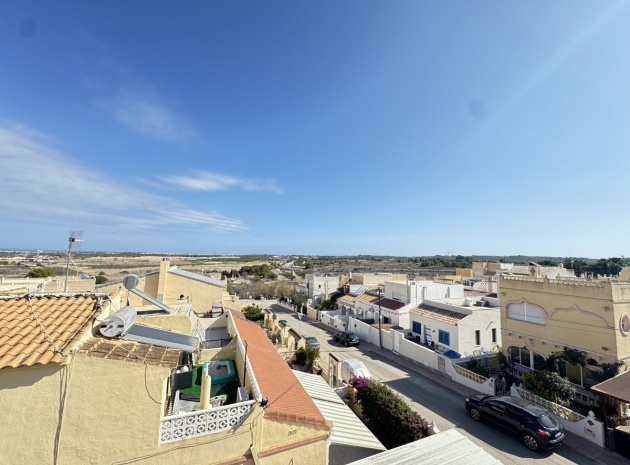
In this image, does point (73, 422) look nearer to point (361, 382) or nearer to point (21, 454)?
point (21, 454)

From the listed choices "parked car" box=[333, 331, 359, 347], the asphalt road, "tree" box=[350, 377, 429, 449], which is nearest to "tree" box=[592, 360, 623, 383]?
the asphalt road

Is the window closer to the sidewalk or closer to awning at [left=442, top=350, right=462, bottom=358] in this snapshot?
awning at [left=442, top=350, right=462, bottom=358]

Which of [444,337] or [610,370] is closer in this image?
[610,370]

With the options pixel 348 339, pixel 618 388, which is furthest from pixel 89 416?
pixel 348 339

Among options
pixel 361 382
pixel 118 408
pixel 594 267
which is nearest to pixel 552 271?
pixel 361 382

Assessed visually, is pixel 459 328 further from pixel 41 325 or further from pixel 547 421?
pixel 41 325

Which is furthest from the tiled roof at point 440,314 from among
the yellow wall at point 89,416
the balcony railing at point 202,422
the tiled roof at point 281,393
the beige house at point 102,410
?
the yellow wall at point 89,416
